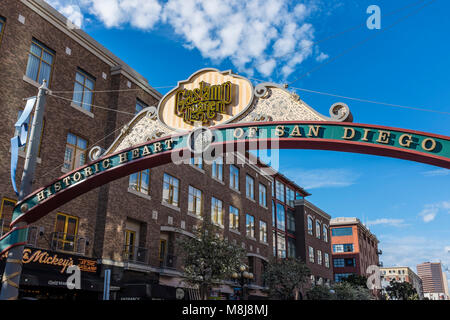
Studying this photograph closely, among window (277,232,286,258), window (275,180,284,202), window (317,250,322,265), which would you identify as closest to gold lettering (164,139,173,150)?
window (277,232,286,258)

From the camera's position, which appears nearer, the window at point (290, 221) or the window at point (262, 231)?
the window at point (262, 231)

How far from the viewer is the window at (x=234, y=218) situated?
119ft

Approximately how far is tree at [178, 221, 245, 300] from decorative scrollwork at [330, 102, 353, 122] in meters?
14.7

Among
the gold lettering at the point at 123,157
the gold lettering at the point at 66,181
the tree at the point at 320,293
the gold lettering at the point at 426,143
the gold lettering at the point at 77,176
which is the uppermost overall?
the gold lettering at the point at 123,157

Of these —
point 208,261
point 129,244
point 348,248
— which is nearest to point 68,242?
point 129,244

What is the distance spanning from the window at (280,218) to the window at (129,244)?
26600 millimetres

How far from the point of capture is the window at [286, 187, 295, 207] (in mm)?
54200

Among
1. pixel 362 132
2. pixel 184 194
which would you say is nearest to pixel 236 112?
pixel 362 132

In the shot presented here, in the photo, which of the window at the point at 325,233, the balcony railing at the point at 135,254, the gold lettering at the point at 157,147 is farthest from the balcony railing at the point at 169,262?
the window at the point at 325,233

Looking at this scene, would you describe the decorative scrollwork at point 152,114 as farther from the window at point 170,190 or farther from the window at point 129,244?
the window at point 170,190

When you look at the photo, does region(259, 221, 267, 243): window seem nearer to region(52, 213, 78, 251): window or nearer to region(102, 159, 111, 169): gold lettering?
region(52, 213, 78, 251): window

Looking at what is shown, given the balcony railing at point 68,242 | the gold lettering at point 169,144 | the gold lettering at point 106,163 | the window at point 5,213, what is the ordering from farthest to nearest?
the balcony railing at point 68,242, the window at point 5,213, the gold lettering at point 106,163, the gold lettering at point 169,144

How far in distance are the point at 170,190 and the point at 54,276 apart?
11.1 metres

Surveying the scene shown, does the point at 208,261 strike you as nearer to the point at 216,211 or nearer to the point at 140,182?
the point at 140,182
